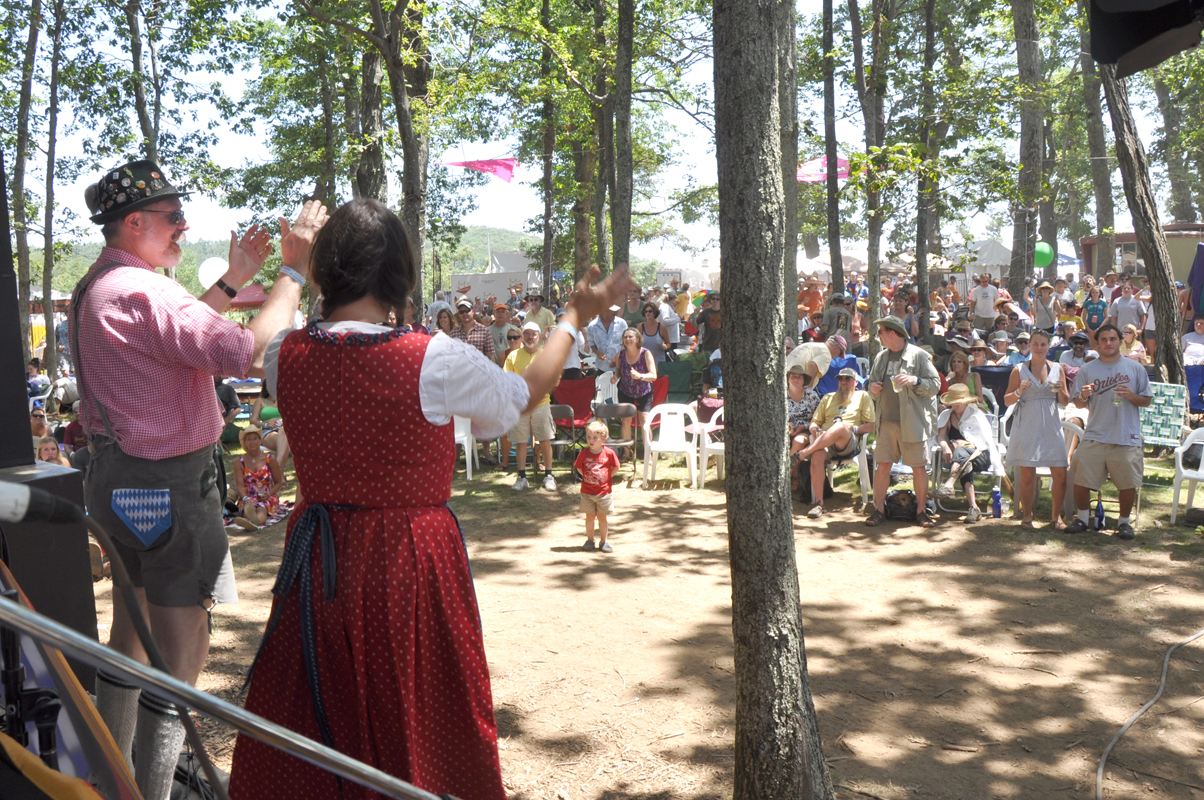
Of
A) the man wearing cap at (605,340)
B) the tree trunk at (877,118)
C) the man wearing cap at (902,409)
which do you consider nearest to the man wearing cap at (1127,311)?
the tree trunk at (877,118)

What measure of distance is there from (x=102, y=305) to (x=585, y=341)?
37.2 ft

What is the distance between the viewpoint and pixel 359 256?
215 cm

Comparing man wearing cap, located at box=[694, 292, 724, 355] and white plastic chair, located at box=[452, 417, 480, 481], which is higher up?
man wearing cap, located at box=[694, 292, 724, 355]

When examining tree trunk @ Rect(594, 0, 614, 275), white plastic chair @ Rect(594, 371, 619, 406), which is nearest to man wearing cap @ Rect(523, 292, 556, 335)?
tree trunk @ Rect(594, 0, 614, 275)

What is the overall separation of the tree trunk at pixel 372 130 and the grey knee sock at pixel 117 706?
9.53m

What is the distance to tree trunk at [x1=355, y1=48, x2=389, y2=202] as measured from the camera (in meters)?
11.7

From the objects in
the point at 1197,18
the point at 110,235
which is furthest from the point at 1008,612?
the point at 110,235

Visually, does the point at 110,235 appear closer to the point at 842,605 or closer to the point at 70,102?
the point at 842,605

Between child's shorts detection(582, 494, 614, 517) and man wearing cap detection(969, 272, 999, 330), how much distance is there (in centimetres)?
1182

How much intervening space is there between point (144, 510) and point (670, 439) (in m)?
8.04

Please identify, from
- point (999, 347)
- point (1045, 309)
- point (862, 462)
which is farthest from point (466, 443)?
point (1045, 309)

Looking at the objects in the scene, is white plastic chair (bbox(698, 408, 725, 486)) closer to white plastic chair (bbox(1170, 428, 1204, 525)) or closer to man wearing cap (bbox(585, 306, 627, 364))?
man wearing cap (bbox(585, 306, 627, 364))

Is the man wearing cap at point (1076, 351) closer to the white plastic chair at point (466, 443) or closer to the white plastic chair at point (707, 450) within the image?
the white plastic chair at point (707, 450)

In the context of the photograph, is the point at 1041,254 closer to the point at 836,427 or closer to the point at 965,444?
the point at 965,444
